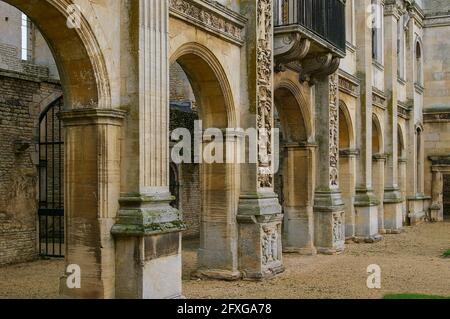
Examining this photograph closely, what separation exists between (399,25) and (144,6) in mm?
17573

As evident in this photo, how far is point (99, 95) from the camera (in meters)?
7.66

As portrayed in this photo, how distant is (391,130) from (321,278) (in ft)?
37.5

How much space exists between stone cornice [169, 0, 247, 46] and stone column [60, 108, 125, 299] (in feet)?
7.96

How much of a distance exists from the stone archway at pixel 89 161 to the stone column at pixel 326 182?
7.98m

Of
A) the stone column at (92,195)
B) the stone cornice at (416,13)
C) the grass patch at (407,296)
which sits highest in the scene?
the stone cornice at (416,13)

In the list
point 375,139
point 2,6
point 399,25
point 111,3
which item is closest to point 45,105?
point 2,6

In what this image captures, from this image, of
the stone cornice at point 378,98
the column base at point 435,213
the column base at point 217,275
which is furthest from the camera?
the column base at point 435,213

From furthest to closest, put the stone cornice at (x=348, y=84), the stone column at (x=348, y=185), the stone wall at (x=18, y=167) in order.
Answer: the stone column at (x=348, y=185), the stone cornice at (x=348, y=84), the stone wall at (x=18, y=167)

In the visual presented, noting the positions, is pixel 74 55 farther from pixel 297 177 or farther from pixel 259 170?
pixel 297 177

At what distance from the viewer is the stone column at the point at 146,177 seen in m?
7.66

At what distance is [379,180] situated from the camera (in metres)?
20.0

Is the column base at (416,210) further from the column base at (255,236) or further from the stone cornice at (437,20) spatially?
the column base at (255,236)

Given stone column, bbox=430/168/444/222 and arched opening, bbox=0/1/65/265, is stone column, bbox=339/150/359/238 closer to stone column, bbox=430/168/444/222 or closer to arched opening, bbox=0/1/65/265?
arched opening, bbox=0/1/65/265

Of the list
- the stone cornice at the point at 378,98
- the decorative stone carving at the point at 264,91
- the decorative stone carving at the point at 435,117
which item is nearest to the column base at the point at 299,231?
the decorative stone carving at the point at 264,91
